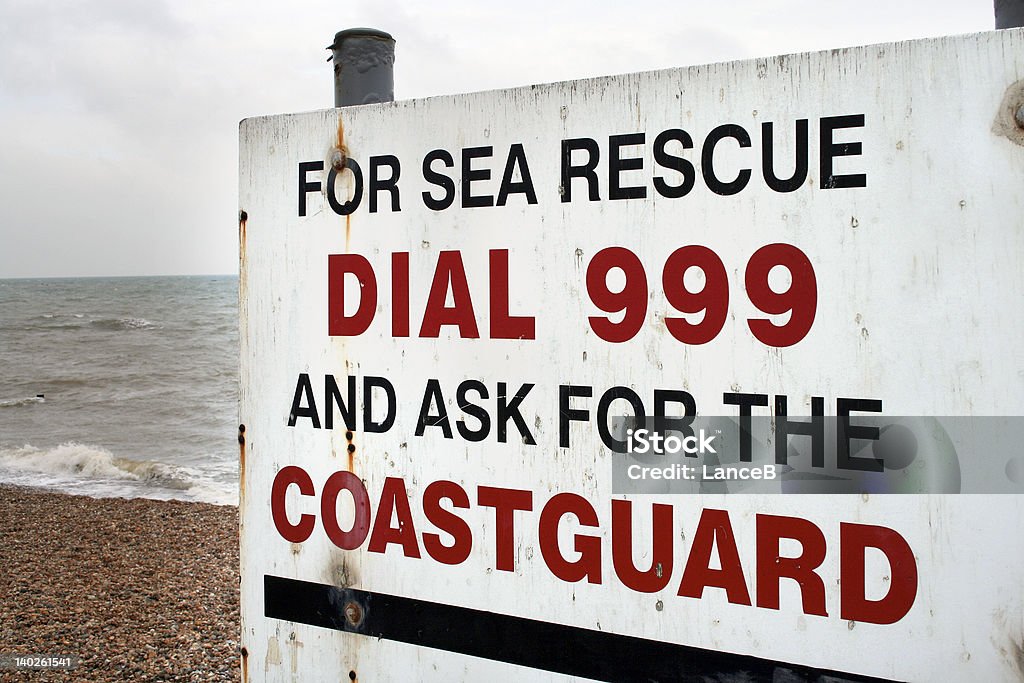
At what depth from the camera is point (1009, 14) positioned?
1.47 m

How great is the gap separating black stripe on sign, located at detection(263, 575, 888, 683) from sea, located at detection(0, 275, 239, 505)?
291cm

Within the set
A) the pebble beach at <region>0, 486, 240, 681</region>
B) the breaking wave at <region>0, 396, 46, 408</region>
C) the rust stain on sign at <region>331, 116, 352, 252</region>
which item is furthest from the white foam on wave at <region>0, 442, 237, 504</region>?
the rust stain on sign at <region>331, 116, 352, 252</region>

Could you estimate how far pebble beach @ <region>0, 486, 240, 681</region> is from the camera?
17.5ft

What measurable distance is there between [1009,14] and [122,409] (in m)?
19.0

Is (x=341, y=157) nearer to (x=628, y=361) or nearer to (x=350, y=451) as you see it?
(x=350, y=451)

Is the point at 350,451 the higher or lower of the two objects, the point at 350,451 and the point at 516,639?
the higher

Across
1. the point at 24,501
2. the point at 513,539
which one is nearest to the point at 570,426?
the point at 513,539

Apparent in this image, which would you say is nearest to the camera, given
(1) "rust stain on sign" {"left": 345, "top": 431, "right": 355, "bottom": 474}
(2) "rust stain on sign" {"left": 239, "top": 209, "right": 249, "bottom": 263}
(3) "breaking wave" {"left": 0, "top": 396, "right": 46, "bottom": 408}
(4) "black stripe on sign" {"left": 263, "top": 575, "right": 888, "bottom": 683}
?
(4) "black stripe on sign" {"left": 263, "top": 575, "right": 888, "bottom": 683}

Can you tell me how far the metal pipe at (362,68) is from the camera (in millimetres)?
1918

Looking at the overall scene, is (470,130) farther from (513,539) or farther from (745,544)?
(745,544)

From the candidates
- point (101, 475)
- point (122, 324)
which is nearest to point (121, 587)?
point (101, 475)

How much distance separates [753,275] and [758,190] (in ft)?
0.52

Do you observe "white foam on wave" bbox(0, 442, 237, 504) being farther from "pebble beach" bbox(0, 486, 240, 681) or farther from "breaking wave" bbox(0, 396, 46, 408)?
"breaking wave" bbox(0, 396, 46, 408)

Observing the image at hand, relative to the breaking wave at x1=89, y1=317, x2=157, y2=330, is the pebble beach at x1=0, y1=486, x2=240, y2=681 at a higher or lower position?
lower
